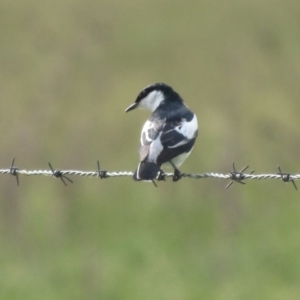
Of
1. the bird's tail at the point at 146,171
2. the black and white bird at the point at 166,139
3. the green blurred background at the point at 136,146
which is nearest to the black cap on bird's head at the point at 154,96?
the black and white bird at the point at 166,139

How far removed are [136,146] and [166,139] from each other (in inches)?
328

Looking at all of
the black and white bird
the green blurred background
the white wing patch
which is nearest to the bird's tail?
the black and white bird

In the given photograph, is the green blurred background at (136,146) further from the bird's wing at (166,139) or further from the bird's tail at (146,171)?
the bird's tail at (146,171)

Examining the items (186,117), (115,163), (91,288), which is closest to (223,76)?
(115,163)

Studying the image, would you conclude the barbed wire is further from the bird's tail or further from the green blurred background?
the green blurred background

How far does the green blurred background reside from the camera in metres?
13.2

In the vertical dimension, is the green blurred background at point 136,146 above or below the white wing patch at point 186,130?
above

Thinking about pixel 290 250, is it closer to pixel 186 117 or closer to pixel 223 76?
pixel 186 117

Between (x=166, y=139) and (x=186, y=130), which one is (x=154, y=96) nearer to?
(x=186, y=130)

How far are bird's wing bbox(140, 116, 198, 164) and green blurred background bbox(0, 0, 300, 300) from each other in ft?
14.9

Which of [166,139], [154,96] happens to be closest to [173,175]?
[166,139]

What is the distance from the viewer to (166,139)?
8.17 metres

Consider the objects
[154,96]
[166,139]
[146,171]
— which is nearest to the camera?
[146,171]

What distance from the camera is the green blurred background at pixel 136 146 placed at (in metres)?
13.2
